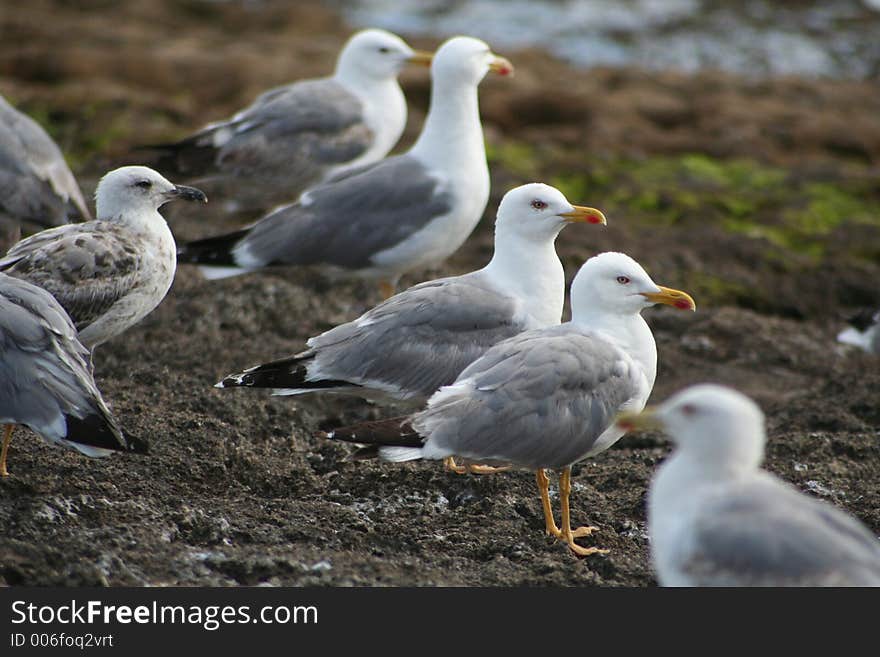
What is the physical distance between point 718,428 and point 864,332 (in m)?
4.86

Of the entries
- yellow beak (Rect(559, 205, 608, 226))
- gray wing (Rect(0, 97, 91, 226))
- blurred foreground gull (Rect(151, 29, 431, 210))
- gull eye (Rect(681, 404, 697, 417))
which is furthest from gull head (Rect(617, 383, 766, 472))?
blurred foreground gull (Rect(151, 29, 431, 210))

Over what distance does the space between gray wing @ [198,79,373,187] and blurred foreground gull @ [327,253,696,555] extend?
4083 millimetres

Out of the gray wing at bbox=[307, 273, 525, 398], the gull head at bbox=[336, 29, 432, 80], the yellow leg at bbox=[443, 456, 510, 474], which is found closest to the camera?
the gray wing at bbox=[307, 273, 525, 398]

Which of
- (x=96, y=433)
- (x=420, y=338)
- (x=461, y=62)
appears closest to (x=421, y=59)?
(x=461, y=62)

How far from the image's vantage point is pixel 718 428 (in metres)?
3.92

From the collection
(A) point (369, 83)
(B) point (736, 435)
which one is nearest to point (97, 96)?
(A) point (369, 83)

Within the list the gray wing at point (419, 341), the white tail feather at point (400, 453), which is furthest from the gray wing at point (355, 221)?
the white tail feather at point (400, 453)

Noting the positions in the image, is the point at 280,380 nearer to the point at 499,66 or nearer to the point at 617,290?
the point at 617,290

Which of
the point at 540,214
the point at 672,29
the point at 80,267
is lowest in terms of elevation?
the point at 672,29

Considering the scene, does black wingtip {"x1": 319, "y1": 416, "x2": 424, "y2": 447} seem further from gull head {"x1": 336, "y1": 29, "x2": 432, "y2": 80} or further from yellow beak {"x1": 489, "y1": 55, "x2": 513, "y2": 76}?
gull head {"x1": 336, "y1": 29, "x2": 432, "y2": 80}

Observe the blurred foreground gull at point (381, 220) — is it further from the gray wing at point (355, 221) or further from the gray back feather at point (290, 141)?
the gray back feather at point (290, 141)

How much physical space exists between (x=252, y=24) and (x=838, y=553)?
16.1 meters

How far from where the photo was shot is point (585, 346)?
546cm

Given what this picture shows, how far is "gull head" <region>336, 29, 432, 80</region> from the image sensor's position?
9773 mm
